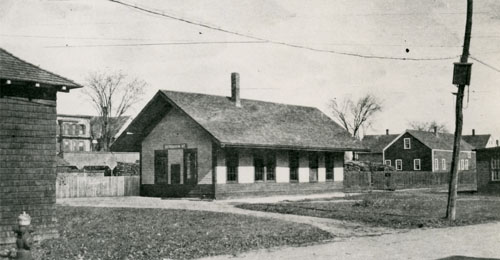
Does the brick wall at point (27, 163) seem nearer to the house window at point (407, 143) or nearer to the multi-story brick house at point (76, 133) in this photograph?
the house window at point (407, 143)

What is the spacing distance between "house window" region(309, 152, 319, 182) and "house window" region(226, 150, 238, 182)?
706cm

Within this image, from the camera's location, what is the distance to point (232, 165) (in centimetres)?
3133

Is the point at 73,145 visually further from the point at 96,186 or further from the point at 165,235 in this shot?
the point at 165,235

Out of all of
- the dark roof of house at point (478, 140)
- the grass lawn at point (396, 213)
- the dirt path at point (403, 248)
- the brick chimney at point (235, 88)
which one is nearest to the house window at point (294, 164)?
the brick chimney at point (235, 88)

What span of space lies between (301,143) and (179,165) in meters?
8.01

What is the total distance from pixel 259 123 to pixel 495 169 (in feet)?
56.6

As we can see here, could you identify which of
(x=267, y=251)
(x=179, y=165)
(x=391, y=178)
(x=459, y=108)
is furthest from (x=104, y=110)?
(x=267, y=251)

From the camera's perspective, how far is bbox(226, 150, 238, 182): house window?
102 ft

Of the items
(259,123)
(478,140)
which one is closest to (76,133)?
(478,140)

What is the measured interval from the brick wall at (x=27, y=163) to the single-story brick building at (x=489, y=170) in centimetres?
3251

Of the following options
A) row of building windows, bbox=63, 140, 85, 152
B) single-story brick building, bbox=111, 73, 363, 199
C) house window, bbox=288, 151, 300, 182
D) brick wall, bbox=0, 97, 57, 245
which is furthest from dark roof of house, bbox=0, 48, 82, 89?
row of building windows, bbox=63, 140, 85, 152

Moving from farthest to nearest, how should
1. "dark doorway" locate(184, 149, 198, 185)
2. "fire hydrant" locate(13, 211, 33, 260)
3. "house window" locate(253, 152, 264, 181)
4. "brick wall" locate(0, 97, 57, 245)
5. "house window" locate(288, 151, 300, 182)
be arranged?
"house window" locate(288, 151, 300, 182)
"house window" locate(253, 152, 264, 181)
"dark doorway" locate(184, 149, 198, 185)
"brick wall" locate(0, 97, 57, 245)
"fire hydrant" locate(13, 211, 33, 260)

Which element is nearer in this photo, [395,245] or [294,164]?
[395,245]

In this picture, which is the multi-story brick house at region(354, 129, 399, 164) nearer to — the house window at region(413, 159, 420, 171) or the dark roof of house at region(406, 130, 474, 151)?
the dark roof of house at region(406, 130, 474, 151)
